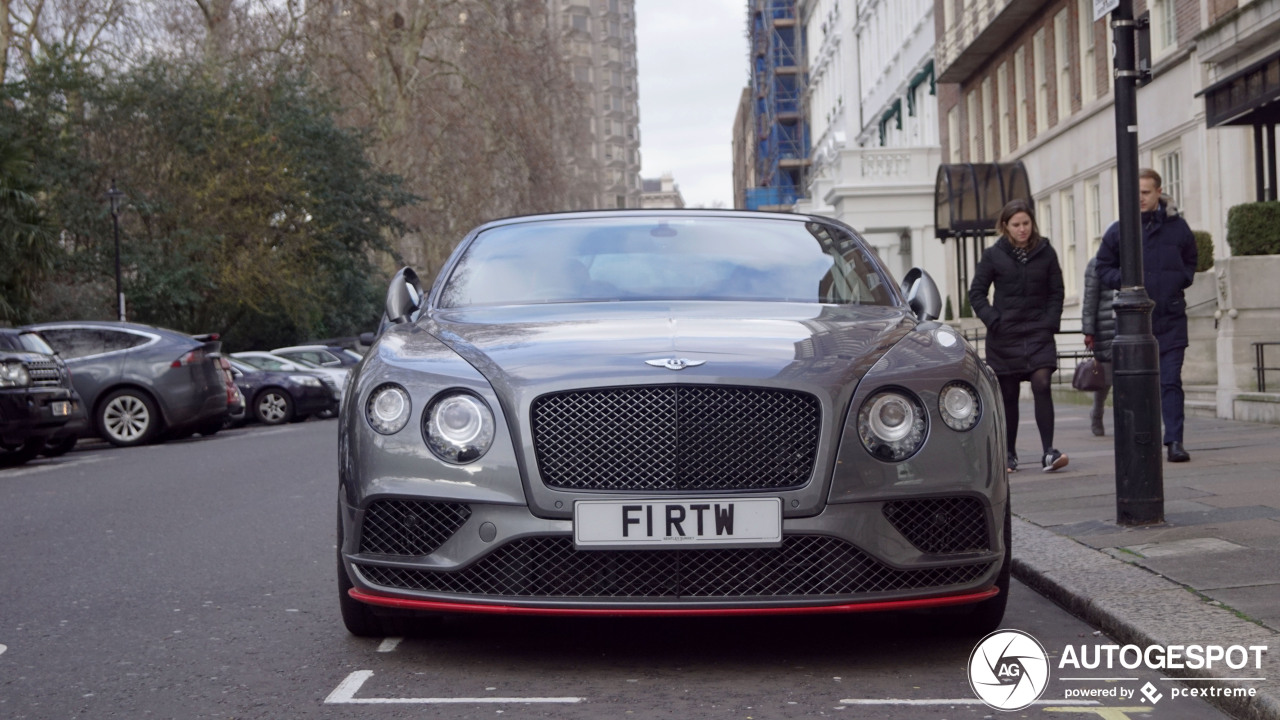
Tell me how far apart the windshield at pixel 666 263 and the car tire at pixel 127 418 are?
1480 cm

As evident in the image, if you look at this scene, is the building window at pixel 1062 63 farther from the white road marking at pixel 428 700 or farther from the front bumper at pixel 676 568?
the white road marking at pixel 428 700

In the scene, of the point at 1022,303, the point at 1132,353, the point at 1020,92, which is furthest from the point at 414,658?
the point at 1020,92

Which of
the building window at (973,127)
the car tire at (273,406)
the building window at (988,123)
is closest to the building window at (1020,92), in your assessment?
the building window at (988,123)

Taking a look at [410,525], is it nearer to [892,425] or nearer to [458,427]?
[458,427]

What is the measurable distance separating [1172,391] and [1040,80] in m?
21.5

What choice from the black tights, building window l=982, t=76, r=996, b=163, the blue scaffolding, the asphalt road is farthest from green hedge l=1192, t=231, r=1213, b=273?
the blue scaffolding

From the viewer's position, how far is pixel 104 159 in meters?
37.5

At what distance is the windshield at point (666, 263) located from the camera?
615cm

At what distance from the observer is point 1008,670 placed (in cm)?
493

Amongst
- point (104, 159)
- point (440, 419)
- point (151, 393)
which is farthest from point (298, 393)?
point (440, 419)

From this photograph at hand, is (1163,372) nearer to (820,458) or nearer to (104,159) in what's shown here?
(820,458)

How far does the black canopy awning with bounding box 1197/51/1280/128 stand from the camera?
17109 millimetres

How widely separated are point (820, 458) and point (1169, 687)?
1220 mm

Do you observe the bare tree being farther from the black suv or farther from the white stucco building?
the black suv
